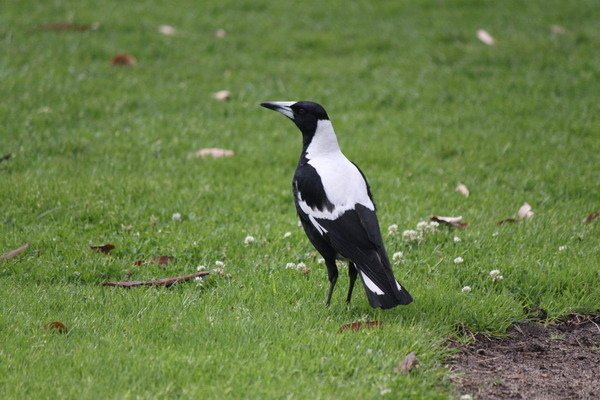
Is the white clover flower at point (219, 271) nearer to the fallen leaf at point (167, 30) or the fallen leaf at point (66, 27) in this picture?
the fallen leaf at point (167, 30)

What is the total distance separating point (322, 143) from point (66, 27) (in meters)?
5.56

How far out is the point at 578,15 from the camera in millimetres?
10797

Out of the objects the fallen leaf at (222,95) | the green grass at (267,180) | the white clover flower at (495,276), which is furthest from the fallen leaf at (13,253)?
the fallen leaf at (222,95)

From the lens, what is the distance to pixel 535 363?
4.30 meters

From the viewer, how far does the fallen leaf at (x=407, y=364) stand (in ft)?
12.8

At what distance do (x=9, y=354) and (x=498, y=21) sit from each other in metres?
7.96

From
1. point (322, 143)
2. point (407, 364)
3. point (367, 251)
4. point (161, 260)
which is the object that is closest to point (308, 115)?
point (322, 143)

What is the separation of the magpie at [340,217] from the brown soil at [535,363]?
469 mm

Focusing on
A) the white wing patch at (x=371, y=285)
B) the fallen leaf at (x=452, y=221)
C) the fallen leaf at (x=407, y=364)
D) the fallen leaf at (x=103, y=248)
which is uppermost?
the white wing patch at (x=371, y=285)

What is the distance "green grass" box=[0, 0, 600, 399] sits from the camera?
158 inches

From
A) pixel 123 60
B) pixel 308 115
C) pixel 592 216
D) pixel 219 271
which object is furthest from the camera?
pixel 123 60

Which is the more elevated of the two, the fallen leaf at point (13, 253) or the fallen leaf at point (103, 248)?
the fallen leaf at point (103, 248)

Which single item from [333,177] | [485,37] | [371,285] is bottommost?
[371,285]

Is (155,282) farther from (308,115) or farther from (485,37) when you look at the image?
(485,37)
